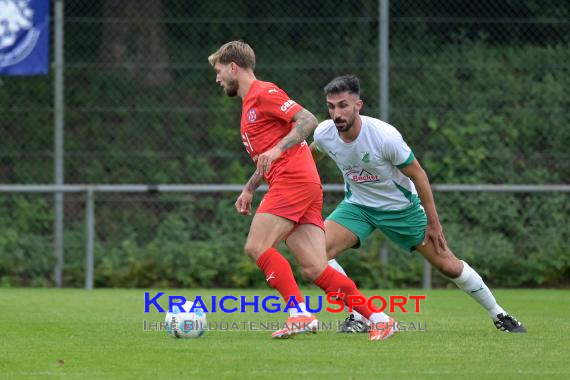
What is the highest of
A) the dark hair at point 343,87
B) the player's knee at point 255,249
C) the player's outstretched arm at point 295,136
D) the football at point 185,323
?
the dark hair at point 343,87

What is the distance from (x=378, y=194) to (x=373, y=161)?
0.40m

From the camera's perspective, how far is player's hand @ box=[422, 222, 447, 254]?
7.60 meters

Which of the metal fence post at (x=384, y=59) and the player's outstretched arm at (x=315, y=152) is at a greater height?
the metal fence post at (x=384, y=59)

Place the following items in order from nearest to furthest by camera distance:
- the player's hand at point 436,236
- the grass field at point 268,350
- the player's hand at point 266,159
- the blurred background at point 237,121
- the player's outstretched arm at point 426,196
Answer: the grass field at point 268,350
the player's hand at point 266,159
the player's outstretched arm at point 426,196
the player's hand at point 436,236
the blurred background at point 237,121

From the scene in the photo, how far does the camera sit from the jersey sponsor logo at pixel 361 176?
25.3 feet

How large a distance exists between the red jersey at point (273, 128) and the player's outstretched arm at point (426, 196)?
63cm

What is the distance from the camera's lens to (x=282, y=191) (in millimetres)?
7199

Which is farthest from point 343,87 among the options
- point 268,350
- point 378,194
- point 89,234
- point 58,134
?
point 58,134

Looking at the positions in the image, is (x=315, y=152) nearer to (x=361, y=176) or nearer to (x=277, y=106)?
(x=361, y=176)

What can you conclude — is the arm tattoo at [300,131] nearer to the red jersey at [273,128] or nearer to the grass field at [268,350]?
the red jersey at [273,128]

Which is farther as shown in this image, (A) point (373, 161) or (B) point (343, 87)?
(A) point (373, 161)

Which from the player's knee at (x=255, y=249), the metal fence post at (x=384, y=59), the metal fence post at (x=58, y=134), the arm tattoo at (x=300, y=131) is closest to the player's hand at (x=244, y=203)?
the player's knee at (x=255, y=249)

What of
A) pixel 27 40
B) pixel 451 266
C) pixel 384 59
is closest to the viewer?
pixel 451 266

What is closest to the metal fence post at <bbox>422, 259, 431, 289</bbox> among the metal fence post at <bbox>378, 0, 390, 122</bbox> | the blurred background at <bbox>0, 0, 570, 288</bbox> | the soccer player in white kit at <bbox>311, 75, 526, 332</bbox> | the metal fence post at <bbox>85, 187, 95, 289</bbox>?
the blurred background at <bbox>0, 0, 570, 288</bbox>
